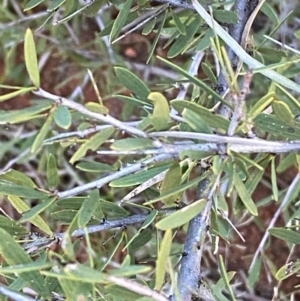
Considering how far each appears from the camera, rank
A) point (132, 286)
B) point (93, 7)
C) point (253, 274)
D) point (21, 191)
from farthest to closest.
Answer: point (253, 274), point (93, 7), point (21, 191), point (132, 286)

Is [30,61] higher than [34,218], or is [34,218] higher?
[30,61]

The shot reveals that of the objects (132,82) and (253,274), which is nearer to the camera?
(132,82)

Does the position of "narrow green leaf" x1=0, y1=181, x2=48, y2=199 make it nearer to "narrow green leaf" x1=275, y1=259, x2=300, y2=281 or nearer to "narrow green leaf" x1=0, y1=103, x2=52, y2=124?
"narrow green leaf" x1=0, y1=103, x2=52, y2=124

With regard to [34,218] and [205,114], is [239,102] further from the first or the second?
[34,218]

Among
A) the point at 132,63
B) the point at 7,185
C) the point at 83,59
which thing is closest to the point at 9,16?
the point at 83,59

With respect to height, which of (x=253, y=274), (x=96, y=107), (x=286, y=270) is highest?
(x=96, y=107)

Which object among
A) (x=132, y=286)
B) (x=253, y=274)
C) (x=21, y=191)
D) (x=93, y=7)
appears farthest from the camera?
(x=253, y=274)

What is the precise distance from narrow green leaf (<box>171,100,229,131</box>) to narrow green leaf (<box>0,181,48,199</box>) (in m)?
0.12

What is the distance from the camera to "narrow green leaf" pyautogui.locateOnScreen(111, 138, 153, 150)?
1.00 ft

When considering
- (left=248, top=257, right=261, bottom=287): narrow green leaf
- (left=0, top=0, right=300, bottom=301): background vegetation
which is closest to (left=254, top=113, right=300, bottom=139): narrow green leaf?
(left=0, top=0, right=300, bottom=301): background vegetation

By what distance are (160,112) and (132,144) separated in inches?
1.0

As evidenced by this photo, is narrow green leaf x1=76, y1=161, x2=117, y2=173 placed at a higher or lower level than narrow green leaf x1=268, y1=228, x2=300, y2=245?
higher

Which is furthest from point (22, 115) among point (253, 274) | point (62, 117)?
point (253, 274)

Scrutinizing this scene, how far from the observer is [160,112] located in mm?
311
